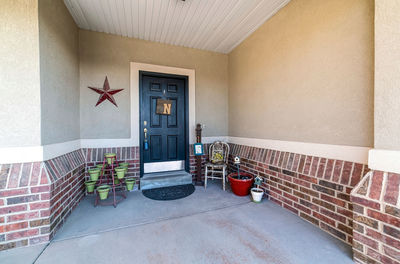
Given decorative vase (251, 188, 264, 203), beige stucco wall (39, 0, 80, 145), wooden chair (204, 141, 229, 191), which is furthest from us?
wooden chair (204, 141, 229, 191)

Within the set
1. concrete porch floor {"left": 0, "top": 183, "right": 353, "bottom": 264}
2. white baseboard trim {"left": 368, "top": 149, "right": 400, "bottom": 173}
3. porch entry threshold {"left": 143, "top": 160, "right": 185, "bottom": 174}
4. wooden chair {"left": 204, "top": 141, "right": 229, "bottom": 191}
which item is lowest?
concrete porch floor {"left": 0, "top": 183, "right": 353, "bottom": 264}

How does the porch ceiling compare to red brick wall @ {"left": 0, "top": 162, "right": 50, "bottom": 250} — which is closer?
red brick wall @ {"left": 0, "top": 162, "right": 50, "bottom": 250}

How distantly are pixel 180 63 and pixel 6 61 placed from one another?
97.4 inches

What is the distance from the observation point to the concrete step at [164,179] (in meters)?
2.99

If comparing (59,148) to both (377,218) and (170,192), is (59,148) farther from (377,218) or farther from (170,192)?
(377,218)

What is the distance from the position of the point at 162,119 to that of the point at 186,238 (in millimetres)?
2256

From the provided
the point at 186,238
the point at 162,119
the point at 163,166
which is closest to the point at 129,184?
the point at 163,166

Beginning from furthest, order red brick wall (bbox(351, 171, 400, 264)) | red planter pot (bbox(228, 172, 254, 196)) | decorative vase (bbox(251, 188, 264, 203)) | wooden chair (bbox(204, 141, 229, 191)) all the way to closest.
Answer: wooden chair (bbox(204, 141, 229, 191)), red planter pot (bbox(228, 172, 254, 196)), decorative vase (bbox(251, 188, 264, 203)), red brick wall (bbox(351, 171, 400, 264))

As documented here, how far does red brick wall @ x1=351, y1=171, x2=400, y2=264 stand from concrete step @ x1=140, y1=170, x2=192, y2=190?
251cm

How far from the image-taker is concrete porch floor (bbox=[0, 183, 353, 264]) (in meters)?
1.40

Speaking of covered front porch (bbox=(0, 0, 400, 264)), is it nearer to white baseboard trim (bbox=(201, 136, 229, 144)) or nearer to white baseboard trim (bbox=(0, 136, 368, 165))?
white baseboard trim (bbox=(0, 136, 368, 165))

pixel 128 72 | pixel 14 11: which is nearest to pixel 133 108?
pixel 128 72

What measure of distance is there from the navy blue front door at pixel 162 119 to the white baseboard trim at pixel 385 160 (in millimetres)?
2803

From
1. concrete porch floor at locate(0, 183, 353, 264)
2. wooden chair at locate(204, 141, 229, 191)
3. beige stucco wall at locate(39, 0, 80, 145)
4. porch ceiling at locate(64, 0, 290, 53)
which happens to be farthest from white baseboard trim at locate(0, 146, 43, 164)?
wooden chair at locate(204, 141, 229, 191)
